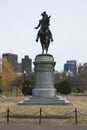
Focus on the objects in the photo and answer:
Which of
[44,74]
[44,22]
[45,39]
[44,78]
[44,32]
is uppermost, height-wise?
[44,22]

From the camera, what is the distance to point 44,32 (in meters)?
34.9

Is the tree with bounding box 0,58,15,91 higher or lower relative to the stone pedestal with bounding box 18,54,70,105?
higher

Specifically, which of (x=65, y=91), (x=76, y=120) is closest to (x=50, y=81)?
(x=76, y=120)

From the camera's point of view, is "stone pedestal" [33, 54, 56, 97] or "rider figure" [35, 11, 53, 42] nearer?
"stone pedestal" [33, 54, 56, 97]

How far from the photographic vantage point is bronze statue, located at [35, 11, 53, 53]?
34.9 m

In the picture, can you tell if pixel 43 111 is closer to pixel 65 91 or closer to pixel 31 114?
pixel 31 114

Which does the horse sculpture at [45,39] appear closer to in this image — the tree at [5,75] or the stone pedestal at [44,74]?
the stone pedestal at [44,74]

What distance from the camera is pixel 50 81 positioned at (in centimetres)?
3334

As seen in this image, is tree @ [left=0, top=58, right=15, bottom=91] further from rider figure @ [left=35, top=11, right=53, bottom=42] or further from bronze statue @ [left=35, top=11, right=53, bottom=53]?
rider figure @ [left=35, top=11, right=53, bottom=42]

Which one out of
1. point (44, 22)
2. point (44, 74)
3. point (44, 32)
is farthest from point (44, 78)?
point (44, 22)

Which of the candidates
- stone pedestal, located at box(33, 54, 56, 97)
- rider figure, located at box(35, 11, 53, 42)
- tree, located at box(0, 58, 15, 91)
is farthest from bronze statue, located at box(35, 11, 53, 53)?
tree, located at box(0, 58, 15, 91)

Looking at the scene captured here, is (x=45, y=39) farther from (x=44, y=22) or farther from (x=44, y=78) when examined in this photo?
(x=44, y=78)

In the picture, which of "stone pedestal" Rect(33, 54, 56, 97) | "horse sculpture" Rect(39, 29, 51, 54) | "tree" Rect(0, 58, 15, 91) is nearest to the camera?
"stone pedestal" Rect(33, 54, 56, 97)

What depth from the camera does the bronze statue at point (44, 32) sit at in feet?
114
